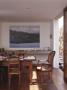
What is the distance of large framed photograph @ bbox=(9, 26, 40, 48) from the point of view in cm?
1255

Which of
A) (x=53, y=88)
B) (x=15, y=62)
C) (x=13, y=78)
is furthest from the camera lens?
(x=13, y=78)

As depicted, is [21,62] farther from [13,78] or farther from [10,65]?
[13,78]

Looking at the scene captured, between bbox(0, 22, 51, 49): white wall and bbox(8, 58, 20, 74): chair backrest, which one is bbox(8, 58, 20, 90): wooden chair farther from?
bbox(0, 22, 51, 49): white wall

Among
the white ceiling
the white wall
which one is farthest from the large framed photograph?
the white ceiling

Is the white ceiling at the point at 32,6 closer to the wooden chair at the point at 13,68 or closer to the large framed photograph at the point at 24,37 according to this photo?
the wooden chair at the point at 13,68

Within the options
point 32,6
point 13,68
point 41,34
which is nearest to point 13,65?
point 13,68

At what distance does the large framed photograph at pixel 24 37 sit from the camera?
12547 mm

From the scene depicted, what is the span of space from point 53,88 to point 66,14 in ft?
8.04

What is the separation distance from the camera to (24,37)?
1254 centimetres

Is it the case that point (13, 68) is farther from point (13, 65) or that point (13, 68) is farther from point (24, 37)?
point (24, 37)

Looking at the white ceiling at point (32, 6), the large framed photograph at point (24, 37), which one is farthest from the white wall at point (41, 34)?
the white ceiling at point (32, 6)

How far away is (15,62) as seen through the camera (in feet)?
23.6

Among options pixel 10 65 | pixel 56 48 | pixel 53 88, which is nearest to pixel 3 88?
pixel 10 65

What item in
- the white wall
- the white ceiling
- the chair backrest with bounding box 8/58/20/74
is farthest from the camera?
the white wall
